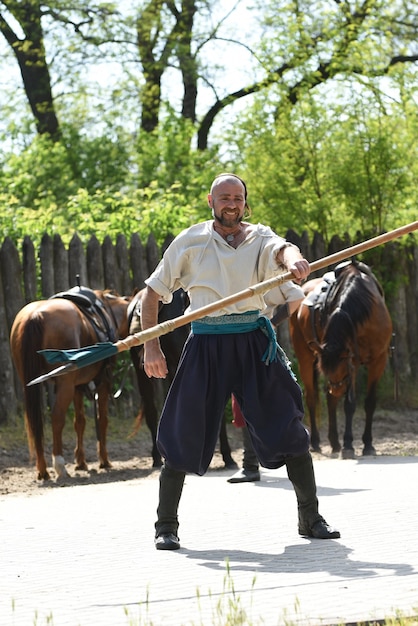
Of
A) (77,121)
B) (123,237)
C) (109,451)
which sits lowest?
(109,451)

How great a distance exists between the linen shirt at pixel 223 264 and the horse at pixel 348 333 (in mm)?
5045

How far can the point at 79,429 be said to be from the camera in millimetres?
11602

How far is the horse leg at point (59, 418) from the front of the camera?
10.6 metres

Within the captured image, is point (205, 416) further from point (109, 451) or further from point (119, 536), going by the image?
point (109, 451)

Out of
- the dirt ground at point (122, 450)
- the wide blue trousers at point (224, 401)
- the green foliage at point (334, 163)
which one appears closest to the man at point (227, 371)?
the wide blue trousers at point (224, 401)

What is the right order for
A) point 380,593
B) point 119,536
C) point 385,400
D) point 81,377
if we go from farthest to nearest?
point 385,400, point 81,377, point 119,536, point 380,593

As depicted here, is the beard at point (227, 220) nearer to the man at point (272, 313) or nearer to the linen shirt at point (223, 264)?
the linen shirt at point (223, 264)

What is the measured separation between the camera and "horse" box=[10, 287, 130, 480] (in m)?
10.4

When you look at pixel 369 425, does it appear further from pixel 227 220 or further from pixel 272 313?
pixel 227 220

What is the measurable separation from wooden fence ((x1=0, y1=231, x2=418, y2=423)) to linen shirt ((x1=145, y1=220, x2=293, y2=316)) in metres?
7.05

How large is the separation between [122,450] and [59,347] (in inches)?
96.3

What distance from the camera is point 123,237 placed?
1427 centimetres

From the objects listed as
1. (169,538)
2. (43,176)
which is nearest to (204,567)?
(169,538)

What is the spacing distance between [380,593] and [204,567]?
1.13 meters
